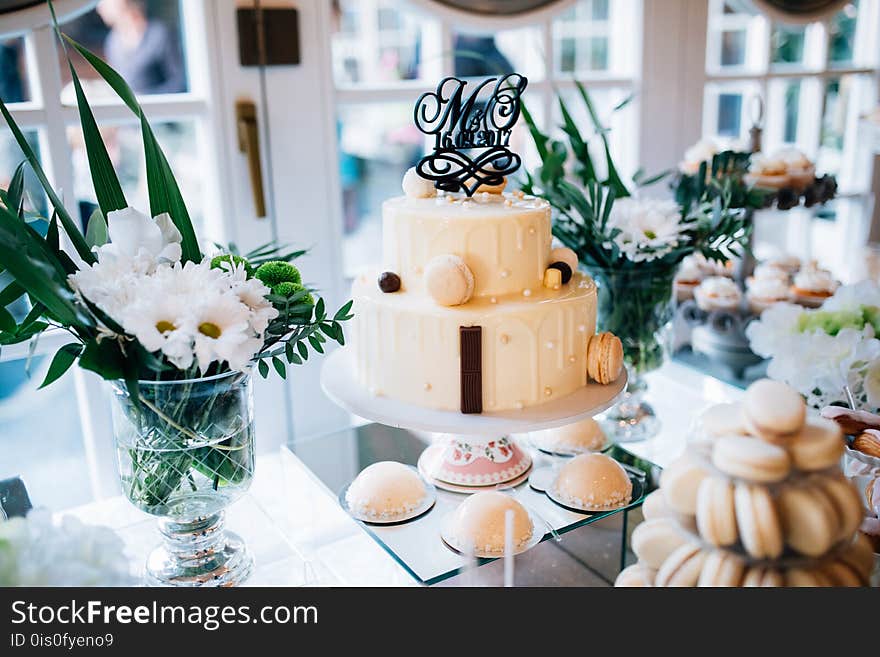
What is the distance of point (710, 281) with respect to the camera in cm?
169

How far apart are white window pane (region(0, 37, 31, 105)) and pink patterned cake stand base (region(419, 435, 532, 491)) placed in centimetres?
91

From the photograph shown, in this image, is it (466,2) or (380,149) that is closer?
(466,2)

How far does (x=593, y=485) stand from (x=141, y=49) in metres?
1.25

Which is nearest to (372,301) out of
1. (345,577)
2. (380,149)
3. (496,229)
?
(496,229)

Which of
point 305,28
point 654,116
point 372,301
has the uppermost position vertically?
point 305,28

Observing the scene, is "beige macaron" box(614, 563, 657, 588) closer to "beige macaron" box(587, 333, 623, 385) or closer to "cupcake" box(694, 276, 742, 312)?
"beige macaron" box(587, 333, 623, 385)

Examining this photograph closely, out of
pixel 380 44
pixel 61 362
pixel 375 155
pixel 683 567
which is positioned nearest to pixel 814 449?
pixel 683 567

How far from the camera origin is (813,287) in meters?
1.70

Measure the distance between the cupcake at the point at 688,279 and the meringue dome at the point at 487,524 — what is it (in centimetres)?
92

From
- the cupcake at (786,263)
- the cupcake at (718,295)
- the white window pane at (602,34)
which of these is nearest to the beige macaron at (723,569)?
the cupcake at (718,295)

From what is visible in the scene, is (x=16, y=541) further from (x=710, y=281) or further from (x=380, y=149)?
(x=380, y=149)

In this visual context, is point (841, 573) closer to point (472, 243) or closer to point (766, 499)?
point (766, 499)
